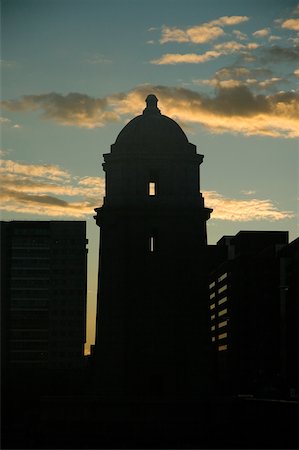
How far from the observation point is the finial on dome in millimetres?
55219

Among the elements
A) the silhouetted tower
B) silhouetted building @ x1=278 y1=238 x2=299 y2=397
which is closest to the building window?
the silhouetted tower

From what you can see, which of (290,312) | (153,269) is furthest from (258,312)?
(153,269)

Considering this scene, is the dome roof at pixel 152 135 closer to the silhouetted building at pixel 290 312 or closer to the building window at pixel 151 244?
the building window at pixel 151 244

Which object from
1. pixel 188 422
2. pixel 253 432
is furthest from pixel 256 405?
pixel 188 422

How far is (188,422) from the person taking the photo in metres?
47.0

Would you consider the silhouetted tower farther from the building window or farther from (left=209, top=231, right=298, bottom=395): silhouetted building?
(left=209, top=231, right=298, bottom=395): silhouetted building

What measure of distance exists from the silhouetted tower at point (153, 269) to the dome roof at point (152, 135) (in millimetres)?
53

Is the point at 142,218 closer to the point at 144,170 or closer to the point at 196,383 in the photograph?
the point at 144,170

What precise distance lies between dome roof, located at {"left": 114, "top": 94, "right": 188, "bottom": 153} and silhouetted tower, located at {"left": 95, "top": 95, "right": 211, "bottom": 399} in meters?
0.05

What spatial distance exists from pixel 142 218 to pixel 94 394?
944 cm

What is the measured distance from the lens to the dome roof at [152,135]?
2100 inches

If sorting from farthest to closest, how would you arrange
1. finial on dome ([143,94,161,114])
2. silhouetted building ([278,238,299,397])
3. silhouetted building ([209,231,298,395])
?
silhouetted building ([209,231,298,395])
silhouetted building ([278,238,299,397])
finial on dome ([143,94,161,114])

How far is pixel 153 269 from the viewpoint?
52.7m

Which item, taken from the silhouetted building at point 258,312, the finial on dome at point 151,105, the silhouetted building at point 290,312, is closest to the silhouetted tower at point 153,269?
the finial on dome at point 151,105
